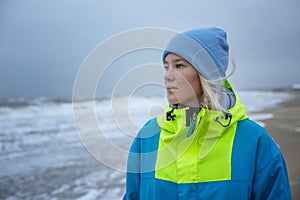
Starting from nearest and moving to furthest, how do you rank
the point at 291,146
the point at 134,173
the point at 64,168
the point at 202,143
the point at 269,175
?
the point at 269,175
the point at 202,143
the point at 134,173
the point at 64,168
the point at 291,146

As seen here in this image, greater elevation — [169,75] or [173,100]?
[169,75]

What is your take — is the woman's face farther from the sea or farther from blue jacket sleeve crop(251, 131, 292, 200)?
blue jacket sleeve crop(251, 131, 292, 200)

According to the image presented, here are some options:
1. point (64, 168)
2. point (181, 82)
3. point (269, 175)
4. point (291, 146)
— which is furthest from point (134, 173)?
point (291, 146)

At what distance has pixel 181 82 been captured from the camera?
1.62 metres

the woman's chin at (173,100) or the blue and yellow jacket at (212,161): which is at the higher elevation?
the woman's chin at (173,100)

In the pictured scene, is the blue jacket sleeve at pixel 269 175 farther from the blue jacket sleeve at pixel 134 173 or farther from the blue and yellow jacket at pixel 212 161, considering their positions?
the blue jacket sleeve at pixel 134 173

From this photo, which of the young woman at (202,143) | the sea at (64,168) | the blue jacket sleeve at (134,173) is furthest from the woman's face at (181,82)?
the blue jacket sleeve at (134,173)

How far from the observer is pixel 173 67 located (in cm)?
166

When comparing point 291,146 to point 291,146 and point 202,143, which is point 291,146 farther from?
point 202,143

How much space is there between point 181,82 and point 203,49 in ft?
0.80

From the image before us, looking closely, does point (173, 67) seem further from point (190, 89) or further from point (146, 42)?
point (146, 42)

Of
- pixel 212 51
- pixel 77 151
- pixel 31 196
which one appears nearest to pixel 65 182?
pixel 31 196

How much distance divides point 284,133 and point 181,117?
329 inches

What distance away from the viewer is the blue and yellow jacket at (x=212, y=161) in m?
1.49
